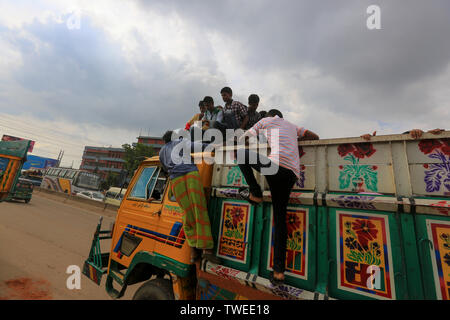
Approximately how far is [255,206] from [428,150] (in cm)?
145

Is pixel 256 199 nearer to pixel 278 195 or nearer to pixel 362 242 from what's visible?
pixel 278 195

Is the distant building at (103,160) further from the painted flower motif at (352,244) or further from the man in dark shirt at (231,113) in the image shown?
the painted flower motif at (352,244)

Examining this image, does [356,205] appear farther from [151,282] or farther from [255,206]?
[151,282]

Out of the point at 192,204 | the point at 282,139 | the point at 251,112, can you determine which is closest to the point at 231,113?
the point at 251,112

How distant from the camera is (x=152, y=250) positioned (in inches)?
101

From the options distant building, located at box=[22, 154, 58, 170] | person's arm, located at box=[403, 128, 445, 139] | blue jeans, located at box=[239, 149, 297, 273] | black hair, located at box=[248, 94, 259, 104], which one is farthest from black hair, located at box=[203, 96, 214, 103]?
distant building, located at box=[22, 154, 58, 170]

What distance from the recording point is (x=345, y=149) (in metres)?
1.83

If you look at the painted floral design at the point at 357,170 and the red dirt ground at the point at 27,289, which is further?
the red dirt ground at the point at 27,289

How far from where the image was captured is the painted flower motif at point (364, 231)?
1.54 meters

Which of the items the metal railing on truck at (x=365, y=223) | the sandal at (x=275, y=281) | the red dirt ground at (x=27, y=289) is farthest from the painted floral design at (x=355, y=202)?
the red dirt ground at (x=27, y=289)

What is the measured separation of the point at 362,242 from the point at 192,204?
62.0 inches

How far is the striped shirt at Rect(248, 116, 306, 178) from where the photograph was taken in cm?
188

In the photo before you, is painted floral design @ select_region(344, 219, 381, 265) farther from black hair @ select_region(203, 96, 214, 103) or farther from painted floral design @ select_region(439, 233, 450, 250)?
black hair @ select_region(203, 96, 214, 103)

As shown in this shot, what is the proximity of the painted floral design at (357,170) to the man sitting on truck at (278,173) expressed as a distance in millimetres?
380
